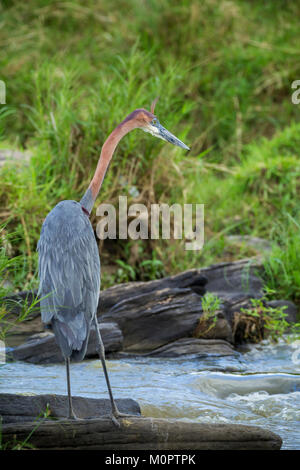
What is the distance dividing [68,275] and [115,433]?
2.24 feet

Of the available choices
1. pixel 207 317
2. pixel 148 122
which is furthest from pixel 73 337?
pixel 207 317

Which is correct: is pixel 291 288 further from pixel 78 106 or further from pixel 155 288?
pixel 78 106

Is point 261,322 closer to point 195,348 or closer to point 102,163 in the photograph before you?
point 195,348

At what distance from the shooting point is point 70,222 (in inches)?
117

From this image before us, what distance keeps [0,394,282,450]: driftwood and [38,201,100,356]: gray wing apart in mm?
315

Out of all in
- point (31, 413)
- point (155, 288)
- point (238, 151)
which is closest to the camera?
point (31, 413)

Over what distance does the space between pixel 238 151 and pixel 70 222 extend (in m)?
5.61

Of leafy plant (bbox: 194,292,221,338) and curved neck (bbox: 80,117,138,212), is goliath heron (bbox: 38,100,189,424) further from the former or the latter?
leafy plant (bbox: 194,292,221,338)

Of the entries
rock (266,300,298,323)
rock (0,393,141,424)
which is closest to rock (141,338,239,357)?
rock (266,300,298,323)

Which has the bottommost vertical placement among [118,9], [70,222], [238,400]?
[238,400]

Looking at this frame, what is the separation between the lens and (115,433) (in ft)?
8.92

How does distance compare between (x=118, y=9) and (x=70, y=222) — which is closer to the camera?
(x=70, y=222)

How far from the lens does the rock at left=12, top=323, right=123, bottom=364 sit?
4398 millimetres
